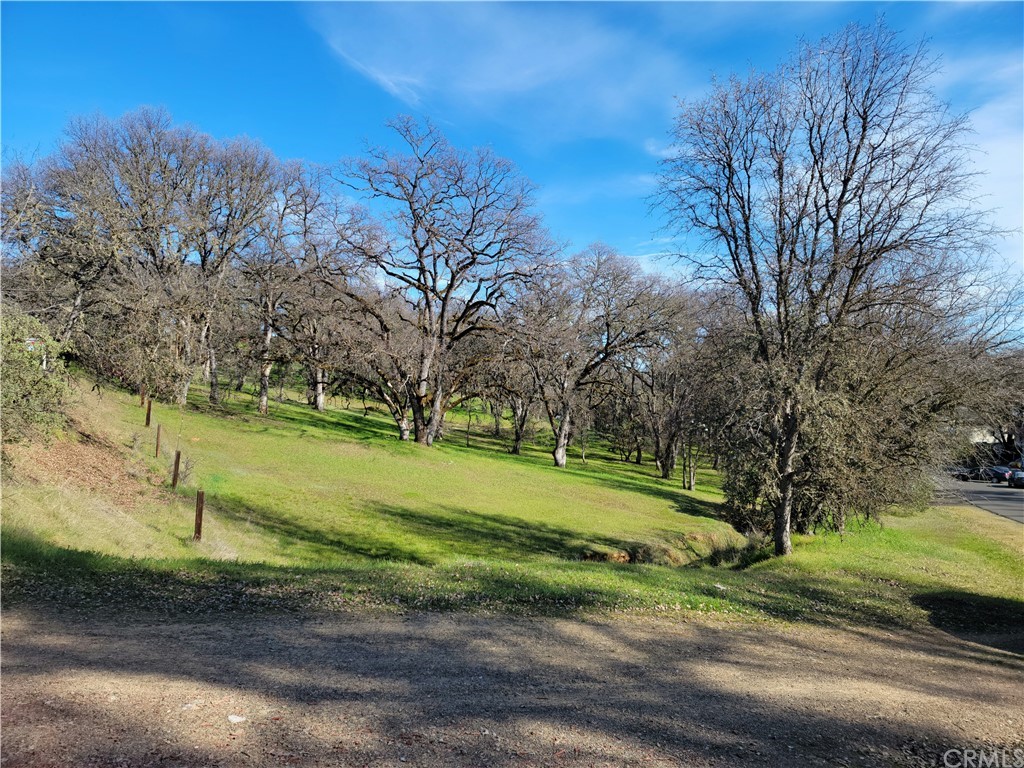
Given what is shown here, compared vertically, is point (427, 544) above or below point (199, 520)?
below

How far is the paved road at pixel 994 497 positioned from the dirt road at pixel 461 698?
16085 mm

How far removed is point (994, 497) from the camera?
129 ft

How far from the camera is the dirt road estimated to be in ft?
14.8

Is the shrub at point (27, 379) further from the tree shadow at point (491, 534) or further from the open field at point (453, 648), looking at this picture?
the tree shadow at point (491, 534)

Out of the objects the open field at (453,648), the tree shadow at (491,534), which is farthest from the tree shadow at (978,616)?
the tree shadow at (491,534)

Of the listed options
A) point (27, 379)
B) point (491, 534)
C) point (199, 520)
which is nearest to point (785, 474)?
point (491, 534)

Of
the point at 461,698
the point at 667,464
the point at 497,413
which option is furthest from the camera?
the point at 497,413

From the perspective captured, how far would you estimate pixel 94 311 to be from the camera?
2180cm

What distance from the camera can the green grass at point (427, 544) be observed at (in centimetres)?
945

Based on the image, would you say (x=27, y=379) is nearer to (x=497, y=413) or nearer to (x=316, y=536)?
(x=316, y=536)

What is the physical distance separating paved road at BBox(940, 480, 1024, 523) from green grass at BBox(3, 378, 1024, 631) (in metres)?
1.74

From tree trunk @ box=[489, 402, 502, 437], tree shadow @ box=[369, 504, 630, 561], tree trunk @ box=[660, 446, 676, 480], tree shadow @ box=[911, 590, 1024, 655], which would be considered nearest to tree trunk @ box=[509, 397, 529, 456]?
tree trunk @ box=[489, 402, 502, 437]

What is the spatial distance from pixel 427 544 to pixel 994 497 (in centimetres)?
3884

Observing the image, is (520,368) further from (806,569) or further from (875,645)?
(875,645)
